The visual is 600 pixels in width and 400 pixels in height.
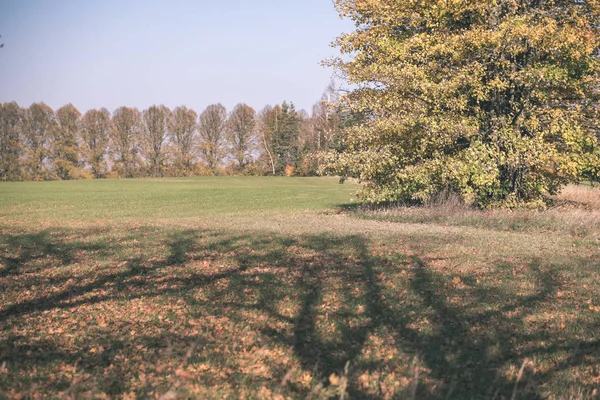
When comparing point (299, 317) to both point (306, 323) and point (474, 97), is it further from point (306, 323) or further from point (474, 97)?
point (474, 97)

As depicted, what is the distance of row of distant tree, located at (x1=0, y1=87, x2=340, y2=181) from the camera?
2672 inches

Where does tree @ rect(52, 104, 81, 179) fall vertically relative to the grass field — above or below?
above

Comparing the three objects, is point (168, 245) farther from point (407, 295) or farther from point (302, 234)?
point (407, 295)

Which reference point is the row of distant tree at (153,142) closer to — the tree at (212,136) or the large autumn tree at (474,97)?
the tree at (212,136)

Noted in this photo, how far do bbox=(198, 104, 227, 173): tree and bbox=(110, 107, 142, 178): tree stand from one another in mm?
10040

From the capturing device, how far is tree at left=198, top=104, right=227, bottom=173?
79438 millimetres

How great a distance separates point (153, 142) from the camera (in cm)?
7731

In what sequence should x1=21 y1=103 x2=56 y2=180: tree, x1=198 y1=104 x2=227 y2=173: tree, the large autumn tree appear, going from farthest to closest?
x1=198 y1=104 x2=227 y2=173: tree, x1=21 y1=103 x2=56 y2=180: tree, the large autumn tree

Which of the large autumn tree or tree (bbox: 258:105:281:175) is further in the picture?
tree (bbox: 258:105:281:175)

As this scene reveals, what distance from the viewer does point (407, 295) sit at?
8477 mm

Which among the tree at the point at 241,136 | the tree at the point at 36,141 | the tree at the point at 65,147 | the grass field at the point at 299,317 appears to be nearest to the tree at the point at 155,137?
the tree at the point at 65,147

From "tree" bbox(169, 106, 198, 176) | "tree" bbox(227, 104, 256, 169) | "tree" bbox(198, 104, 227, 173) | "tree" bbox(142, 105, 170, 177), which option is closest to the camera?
"tree" bbox(142, 105, 170, 177)

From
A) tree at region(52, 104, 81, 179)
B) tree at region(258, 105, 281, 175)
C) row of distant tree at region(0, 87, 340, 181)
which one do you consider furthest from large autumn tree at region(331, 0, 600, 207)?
tree at region(258, 105, 281, 175)

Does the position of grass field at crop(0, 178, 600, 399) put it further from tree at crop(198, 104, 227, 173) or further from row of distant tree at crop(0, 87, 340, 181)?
tree at crop(198, 104, 227, 173)
